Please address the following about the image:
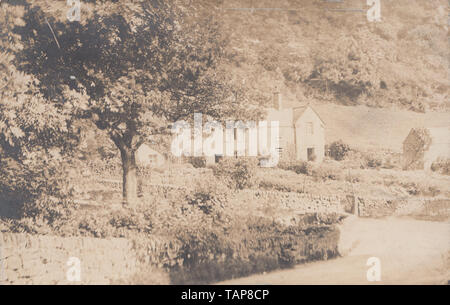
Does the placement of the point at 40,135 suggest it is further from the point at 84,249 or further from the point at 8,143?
the point at 84,249

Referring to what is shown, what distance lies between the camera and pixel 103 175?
13.4ft

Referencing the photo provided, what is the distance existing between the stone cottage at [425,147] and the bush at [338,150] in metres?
0.79

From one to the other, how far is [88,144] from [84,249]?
1.31 metres

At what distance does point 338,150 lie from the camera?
4.12m

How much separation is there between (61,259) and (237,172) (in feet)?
8.05

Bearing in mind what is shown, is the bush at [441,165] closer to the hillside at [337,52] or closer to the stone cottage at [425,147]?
the stone cottage at [425,147]

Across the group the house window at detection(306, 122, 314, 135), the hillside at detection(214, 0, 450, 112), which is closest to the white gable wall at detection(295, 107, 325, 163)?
the house window at detection(306, 122, 314, 135)

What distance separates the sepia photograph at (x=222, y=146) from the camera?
155 inches

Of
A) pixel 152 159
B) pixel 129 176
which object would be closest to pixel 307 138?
pixel 152 159

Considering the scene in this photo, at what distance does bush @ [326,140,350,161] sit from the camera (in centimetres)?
411

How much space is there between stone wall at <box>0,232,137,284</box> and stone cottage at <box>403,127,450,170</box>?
3.74 m

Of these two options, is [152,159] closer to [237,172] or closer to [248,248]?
[237,172]
